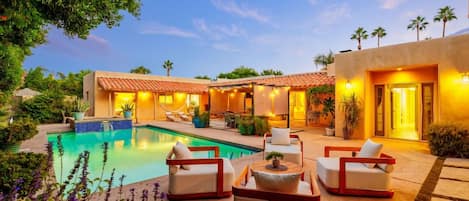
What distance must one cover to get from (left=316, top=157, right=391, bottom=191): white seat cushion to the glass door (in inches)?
277

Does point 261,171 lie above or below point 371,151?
below

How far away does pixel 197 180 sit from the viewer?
3.95 metres

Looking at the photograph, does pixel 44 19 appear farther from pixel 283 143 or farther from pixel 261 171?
pixel 283 143

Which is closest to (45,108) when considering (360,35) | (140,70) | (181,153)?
(181,153)

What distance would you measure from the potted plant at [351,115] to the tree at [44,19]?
842 centimetres

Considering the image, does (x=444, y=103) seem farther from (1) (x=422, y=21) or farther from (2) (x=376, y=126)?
(1) (x=422, y=21)

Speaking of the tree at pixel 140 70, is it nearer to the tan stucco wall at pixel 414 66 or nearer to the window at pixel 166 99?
the window at pixel 166 99

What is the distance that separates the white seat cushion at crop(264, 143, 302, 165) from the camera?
5.42 metres

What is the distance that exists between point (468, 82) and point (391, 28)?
2246cm

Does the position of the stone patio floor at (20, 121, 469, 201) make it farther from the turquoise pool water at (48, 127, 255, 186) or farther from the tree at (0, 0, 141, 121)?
the tree at (0, 0, 141, 121)

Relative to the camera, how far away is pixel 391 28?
25.7m

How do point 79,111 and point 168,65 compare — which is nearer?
point 79,111

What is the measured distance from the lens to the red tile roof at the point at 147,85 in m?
16.6

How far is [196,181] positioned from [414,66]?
877 cm
